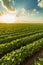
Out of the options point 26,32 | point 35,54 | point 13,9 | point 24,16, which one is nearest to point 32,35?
point 26,32

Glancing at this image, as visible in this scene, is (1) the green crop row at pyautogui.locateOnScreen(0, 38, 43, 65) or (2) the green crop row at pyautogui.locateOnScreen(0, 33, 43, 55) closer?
(1) the green crop row at pyautogui.locateOnScreen(0, 38, 43, 65)

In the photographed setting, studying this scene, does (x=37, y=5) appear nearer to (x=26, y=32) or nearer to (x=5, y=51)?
(x=26, y=32)

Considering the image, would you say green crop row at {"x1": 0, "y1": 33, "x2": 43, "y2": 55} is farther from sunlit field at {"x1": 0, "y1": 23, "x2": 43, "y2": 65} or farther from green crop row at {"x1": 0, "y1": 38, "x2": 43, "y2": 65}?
green crop row at {"x1": 0, "y1": 38, "x2": 43, "y2": 65}

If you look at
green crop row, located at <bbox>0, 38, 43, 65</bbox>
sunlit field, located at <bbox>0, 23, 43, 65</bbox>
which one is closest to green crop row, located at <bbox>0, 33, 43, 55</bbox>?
sunlit field, located at <bbox>0, 23, 43, 65</bbox>

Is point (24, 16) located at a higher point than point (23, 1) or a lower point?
lower

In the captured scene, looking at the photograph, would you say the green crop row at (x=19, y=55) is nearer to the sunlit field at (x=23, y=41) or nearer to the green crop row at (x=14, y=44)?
the sunlit field at (x=23, y=41)

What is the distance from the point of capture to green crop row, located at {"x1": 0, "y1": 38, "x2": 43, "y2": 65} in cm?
387

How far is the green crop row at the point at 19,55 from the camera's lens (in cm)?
387

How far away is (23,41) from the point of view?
258 inches

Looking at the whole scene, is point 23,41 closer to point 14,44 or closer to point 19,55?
point 14,44

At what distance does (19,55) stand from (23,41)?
224 centimetres

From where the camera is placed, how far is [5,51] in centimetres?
560

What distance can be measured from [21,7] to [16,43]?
1867 millimetres

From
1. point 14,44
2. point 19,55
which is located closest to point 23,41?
point 14,44
